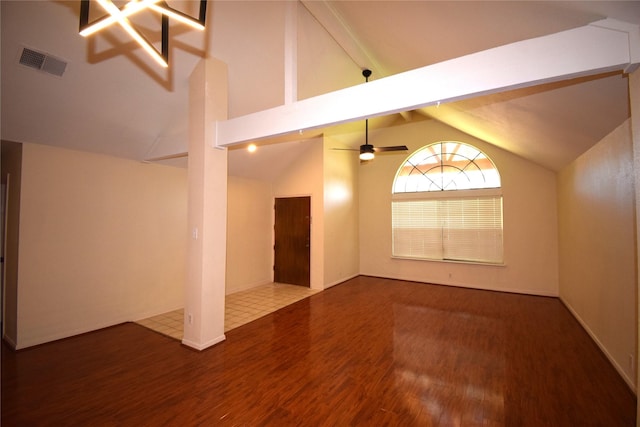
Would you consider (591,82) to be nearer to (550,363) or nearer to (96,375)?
(550,363)

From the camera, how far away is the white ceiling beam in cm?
160

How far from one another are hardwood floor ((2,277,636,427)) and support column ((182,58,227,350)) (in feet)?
1.02

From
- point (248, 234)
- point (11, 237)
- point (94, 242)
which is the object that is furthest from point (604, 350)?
point (11, 237)

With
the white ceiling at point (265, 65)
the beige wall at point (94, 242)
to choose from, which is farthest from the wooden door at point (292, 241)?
the white ceiling at point (265, 65)

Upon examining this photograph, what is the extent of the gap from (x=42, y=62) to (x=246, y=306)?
405 cm

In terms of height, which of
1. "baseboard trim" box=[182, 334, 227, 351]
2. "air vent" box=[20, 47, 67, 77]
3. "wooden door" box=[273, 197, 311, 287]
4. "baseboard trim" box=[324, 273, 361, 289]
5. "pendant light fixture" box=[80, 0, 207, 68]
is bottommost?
"baseboard trim" box=[182, 334, 227, 351]

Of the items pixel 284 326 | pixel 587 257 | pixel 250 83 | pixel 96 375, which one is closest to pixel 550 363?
pixel 587 257

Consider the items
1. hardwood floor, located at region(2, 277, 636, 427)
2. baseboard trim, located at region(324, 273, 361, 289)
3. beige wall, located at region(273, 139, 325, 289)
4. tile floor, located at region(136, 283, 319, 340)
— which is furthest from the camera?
baseboard trim, located at region(324, 273, 361, 289)

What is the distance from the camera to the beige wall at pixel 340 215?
6.03 metres

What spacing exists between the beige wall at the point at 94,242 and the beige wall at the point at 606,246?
5.79 meters

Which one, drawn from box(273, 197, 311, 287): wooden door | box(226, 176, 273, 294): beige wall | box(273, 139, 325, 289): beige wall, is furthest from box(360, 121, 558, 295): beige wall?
box(226, 176, 273, 294): beige wall

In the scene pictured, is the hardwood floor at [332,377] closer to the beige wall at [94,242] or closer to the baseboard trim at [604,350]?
the baseboard trim at [604,350]

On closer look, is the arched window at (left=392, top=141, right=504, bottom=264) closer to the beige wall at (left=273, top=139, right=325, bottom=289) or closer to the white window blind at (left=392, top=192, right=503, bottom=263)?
the white window blind at (left=392, top=192, right=503, bottom=263)

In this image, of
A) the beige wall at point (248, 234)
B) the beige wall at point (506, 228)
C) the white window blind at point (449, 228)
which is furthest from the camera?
the white window blind at point (449, 228)
